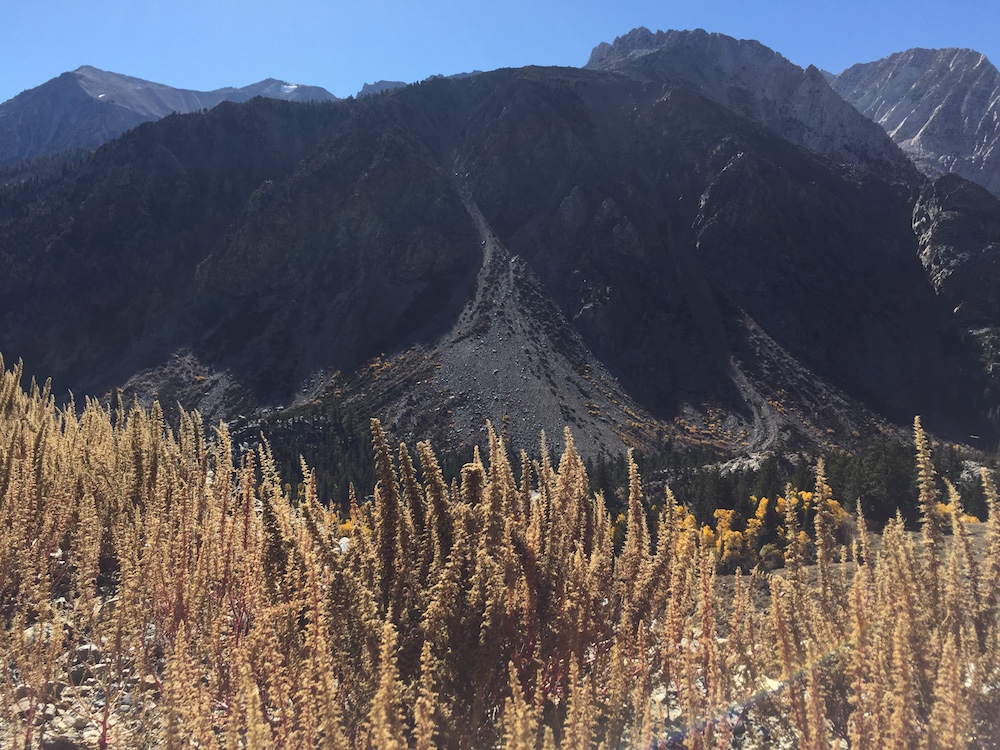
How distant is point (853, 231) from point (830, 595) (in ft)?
330

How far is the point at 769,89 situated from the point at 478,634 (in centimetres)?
15786

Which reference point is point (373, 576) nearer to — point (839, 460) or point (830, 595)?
point (830, 595)

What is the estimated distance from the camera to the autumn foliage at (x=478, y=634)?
292cm

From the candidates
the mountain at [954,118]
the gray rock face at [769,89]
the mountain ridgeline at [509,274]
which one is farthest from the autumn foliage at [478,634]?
the mountain at [954,118]

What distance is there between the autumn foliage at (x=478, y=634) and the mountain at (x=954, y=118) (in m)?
174

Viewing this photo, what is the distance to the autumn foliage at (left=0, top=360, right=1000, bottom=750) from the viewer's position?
292 centimetres

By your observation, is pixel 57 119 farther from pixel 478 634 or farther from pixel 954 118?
pixel 954 118

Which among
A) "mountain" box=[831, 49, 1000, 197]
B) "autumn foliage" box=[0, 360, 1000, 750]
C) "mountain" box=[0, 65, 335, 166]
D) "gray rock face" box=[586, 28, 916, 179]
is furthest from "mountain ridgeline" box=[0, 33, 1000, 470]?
"mountain" box=[0, 65, 335, 166]

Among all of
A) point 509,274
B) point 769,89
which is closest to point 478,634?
point 509,274

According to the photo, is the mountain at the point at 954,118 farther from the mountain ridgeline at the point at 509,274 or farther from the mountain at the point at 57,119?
the mountain at the point at 57,119

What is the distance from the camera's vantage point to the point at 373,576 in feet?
12.4

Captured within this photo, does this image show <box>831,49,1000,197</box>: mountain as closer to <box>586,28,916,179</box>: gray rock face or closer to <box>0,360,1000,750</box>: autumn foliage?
<box>586,28,916,179</box>: gray rock face

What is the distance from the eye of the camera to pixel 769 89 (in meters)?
132

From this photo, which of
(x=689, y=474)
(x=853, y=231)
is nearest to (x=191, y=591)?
(x=689, y=474)
